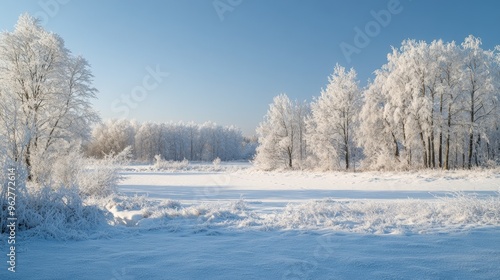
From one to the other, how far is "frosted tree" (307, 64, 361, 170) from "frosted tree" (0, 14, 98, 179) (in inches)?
851

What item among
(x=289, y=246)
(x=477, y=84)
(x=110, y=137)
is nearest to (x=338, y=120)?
(x=477, y=84)

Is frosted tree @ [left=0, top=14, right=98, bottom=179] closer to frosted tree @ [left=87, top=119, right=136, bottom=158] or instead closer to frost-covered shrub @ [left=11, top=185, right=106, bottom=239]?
frost-covered shrub @ [left=11, top=185, right=106, bottom=239]

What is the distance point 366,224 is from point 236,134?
10229 centimetres

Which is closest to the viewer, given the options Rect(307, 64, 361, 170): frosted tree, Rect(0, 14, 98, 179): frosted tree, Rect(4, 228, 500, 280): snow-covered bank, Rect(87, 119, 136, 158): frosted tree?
Rect(4, 228, 500, 280): snow-covered bank

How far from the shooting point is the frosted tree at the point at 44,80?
1725cm

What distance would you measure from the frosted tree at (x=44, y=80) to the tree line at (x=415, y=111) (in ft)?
71.4

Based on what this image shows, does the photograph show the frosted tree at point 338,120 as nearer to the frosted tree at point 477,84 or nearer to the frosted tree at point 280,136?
the frosted tree at point 280,136

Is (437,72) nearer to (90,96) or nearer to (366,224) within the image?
(366,224)

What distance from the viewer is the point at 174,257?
15.0ft

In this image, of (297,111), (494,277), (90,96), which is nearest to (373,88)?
(297,111)

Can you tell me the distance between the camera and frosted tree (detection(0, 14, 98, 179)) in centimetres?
1725

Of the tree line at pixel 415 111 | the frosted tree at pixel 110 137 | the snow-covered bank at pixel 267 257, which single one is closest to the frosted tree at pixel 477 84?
the tree line at pixel 415 111

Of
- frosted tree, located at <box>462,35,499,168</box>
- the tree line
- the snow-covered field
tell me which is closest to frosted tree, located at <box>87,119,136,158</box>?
the tree line

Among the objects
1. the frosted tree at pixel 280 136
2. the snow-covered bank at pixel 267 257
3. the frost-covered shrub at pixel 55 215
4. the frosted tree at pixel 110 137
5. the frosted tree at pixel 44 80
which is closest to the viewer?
the snow-covered bank at pixel 267 257
